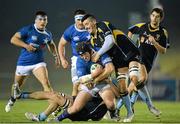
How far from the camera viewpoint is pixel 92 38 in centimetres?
1488

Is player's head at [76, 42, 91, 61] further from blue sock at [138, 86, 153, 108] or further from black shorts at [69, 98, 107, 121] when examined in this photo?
blue sock at [138, 86, 153, 108]

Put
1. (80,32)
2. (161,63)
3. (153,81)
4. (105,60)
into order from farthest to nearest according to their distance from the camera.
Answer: (161,63) < (153,81) < (80,32) < (105,60)

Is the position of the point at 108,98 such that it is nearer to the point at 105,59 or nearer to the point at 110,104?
the point at 110,104

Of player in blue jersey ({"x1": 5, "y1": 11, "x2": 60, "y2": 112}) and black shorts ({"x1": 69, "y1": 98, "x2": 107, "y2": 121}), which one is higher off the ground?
player in blue jersey ({"x1": 5, "y1": 11, "x2": 60, "y2": 112})

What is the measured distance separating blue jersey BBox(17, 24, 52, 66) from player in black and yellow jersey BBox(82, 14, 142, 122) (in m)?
2.81

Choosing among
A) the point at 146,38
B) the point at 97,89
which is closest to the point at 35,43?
the point at 146,38

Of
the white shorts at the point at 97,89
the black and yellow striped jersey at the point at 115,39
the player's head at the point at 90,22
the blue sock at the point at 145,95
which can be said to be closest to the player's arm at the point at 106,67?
the white shorts at the point at 97,89

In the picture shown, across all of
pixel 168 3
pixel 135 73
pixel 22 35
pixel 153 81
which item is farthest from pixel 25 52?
pixel 168 3

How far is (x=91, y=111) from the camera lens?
1502 centimetres

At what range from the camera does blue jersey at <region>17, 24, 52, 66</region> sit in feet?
58.9

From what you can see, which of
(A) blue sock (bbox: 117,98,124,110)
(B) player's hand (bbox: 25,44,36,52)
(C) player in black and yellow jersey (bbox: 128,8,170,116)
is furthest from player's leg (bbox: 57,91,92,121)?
→ (B) player's hand (bbox: 25,44,36,52)

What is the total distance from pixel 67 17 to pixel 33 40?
18.6 metres

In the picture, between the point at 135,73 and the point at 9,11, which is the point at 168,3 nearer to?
the point at 9,11

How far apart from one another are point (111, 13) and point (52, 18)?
3.01 meters
